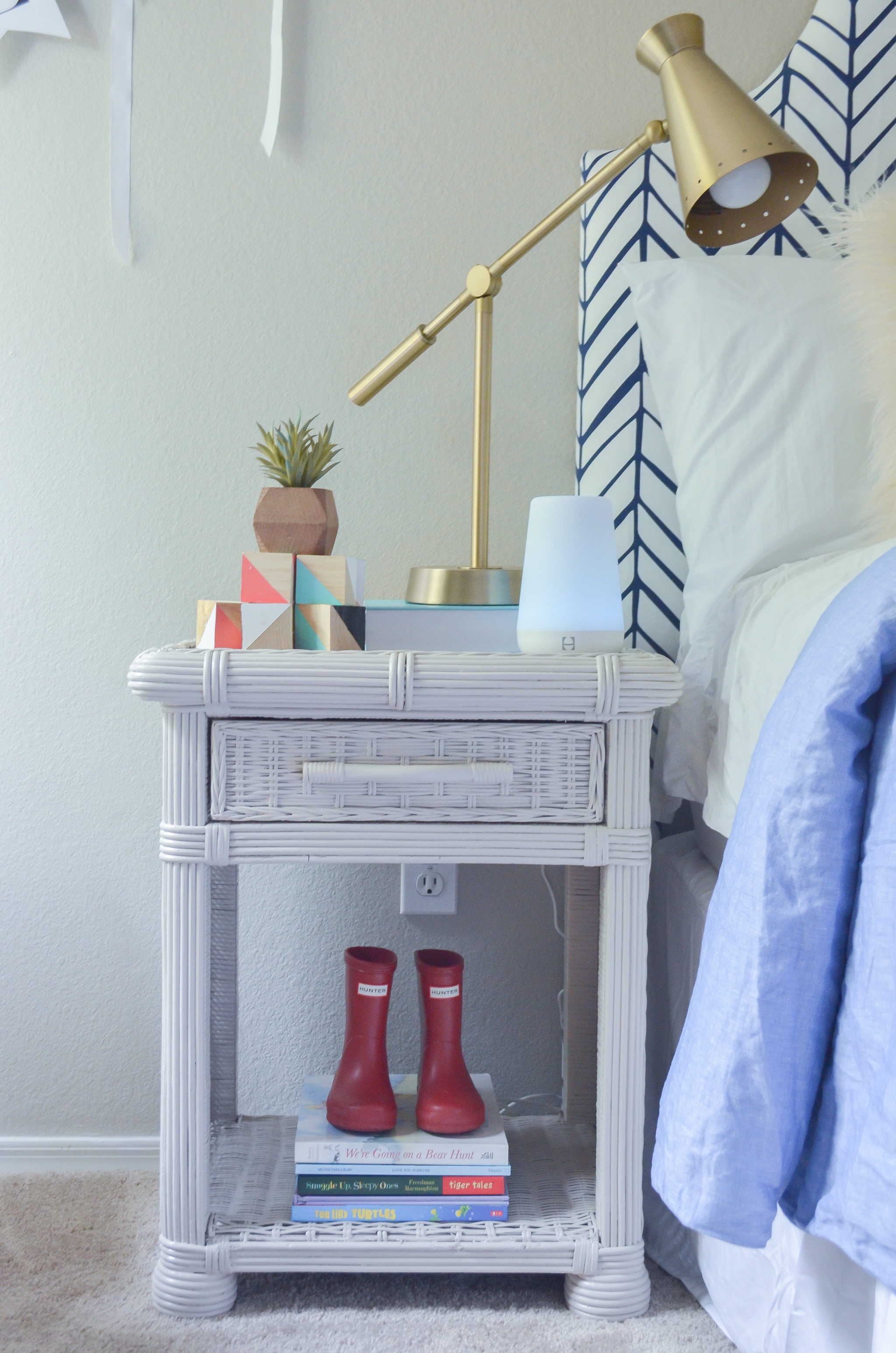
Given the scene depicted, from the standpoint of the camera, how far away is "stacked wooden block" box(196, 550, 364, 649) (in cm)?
100

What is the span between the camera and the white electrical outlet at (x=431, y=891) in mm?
1330

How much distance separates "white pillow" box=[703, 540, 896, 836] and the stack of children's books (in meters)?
0.40

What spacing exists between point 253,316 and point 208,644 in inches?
20.3

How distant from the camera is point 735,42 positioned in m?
1.31

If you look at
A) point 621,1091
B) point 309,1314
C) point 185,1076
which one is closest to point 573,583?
point 621,1091

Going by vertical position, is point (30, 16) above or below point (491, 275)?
above

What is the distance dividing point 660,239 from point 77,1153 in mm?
1338

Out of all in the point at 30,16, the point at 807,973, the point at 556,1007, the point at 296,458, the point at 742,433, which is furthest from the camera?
the point at 556,1007

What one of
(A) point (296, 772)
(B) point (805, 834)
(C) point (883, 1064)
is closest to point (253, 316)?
(A) point (296, 772)

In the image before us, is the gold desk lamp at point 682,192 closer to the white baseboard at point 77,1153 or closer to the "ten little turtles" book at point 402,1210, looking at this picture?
the "ten little turtles" book at point 402,1210

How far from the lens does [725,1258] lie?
94 cm

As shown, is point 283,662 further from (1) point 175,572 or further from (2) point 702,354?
(2) point 702,354

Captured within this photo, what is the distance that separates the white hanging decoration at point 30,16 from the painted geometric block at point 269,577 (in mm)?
765

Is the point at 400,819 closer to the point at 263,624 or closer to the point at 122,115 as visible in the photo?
the point at 263,624
